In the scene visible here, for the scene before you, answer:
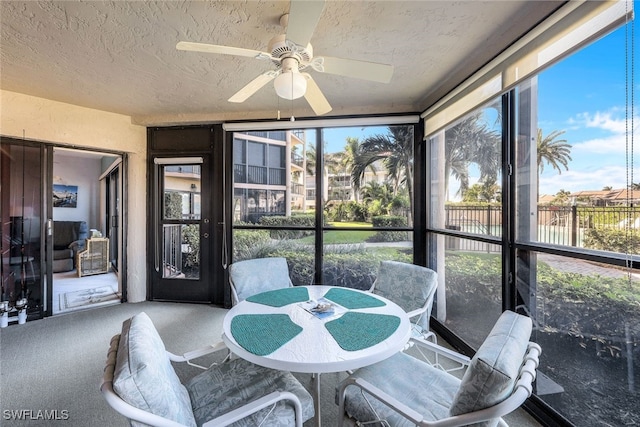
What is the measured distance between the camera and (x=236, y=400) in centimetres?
125

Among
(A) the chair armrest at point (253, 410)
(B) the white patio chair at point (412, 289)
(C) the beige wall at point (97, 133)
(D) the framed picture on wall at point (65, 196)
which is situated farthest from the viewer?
(D) the framed picture on wall at point (65, 196)

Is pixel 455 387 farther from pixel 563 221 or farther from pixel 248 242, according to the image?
pixel 248 242

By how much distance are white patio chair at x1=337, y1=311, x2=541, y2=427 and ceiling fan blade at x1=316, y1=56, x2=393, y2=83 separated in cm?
143

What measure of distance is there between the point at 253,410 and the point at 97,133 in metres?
3.93

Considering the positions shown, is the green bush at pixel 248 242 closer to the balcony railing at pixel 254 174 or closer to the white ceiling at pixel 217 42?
the balcony railing at pixel 254 174

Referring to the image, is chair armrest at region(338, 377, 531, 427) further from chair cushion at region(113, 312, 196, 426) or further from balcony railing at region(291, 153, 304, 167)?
balcony railing at region(291, 153, 304, 167)

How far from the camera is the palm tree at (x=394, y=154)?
3.26 meters

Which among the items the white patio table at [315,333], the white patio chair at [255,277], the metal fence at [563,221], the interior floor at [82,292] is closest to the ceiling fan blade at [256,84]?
the white patio chair at [255,277]

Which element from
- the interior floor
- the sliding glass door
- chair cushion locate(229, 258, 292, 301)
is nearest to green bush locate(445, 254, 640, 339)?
chair cushion locate(229, 258, 292, 301)

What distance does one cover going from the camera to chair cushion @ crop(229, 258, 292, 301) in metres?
2.24

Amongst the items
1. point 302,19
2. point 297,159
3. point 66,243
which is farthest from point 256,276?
point 66,243

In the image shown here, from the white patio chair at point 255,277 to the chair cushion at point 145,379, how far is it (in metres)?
1.09

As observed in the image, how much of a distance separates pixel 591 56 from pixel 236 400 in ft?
8.57

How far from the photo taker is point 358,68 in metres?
1.60
